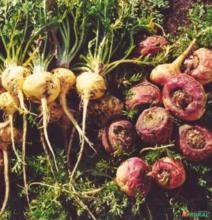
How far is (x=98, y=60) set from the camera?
3152mm

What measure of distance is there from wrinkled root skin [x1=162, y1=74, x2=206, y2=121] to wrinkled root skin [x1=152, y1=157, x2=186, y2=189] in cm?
25

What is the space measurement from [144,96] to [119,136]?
259mm

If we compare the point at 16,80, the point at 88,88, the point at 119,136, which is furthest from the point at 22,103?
the point at 119,136

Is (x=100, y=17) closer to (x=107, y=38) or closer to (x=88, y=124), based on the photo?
(x=107, y=38)

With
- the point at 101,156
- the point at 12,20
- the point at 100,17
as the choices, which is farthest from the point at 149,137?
the point at 12,20

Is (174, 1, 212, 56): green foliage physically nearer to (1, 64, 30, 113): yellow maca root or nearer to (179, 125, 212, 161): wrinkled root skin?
(179, 125, 212, 161): wrinkled root skin

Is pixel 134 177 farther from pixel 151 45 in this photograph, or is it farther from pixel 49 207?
pixel 151 45

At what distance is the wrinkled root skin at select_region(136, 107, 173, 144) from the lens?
2988mm

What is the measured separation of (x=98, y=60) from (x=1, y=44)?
61cm

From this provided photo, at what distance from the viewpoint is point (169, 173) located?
299 cm

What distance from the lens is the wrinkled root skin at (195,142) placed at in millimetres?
3014

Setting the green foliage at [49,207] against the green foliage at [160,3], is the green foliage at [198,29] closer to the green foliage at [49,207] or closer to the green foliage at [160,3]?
the green foliage at [160,3]

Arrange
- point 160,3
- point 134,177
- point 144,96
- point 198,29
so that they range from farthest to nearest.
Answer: point 160,3 → point 198,29 → point 144,96 → point 134,177

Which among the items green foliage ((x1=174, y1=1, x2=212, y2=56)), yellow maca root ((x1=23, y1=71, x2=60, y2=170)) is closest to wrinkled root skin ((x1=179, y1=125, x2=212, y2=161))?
green foliage ((x1=174, y1=1, x2=212, y2=56))
